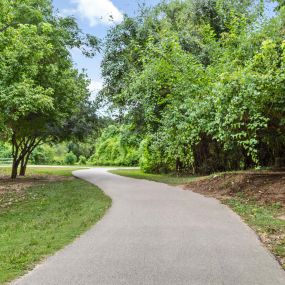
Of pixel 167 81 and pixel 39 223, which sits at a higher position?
pixel 167 81

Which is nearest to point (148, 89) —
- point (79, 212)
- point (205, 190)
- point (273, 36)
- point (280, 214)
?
point (205, 190)

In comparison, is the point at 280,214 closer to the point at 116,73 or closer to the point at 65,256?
the point at 65,256

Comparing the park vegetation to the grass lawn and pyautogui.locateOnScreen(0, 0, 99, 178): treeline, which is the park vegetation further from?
the grass lawn

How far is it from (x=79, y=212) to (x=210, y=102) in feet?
15.7

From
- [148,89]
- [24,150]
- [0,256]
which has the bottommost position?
[0,256]

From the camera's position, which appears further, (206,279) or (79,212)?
(79,212)

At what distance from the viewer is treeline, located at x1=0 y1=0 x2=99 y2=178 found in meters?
13.9

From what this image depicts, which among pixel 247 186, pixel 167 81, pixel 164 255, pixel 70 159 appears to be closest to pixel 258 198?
pixel 247 186

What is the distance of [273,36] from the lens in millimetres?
12648

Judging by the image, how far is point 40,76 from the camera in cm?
1997

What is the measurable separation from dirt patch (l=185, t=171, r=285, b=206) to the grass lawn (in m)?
4.16

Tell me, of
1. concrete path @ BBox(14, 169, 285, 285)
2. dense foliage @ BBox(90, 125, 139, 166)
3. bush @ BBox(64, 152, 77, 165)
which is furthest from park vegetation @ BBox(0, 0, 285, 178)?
bush @ BBox(64, 152, 77, 165)

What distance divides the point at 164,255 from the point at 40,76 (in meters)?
15.8

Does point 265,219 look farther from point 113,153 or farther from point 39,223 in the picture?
point 113,153
